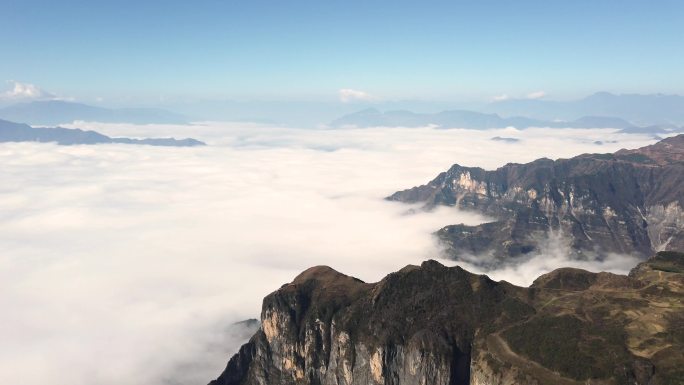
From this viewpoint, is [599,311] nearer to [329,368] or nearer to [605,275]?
[605,275]

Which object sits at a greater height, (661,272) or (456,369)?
(661,272)

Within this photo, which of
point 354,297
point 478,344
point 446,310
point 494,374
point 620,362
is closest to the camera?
point 620,362

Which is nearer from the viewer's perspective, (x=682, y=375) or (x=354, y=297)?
(x=682, y=375)

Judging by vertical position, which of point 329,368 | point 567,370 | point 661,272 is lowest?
point 329,368

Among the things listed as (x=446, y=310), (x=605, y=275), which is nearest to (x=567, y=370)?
(x=446, y=310)

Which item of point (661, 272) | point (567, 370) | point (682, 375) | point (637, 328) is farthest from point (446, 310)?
point (661, 272)

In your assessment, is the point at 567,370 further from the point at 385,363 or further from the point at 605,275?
the point at 605,275

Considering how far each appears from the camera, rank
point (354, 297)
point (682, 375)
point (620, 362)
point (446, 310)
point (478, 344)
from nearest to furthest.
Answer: point (682, 375) → point (620, 362) → point (478, 344) → point (446, 310) → point (354, 297)
